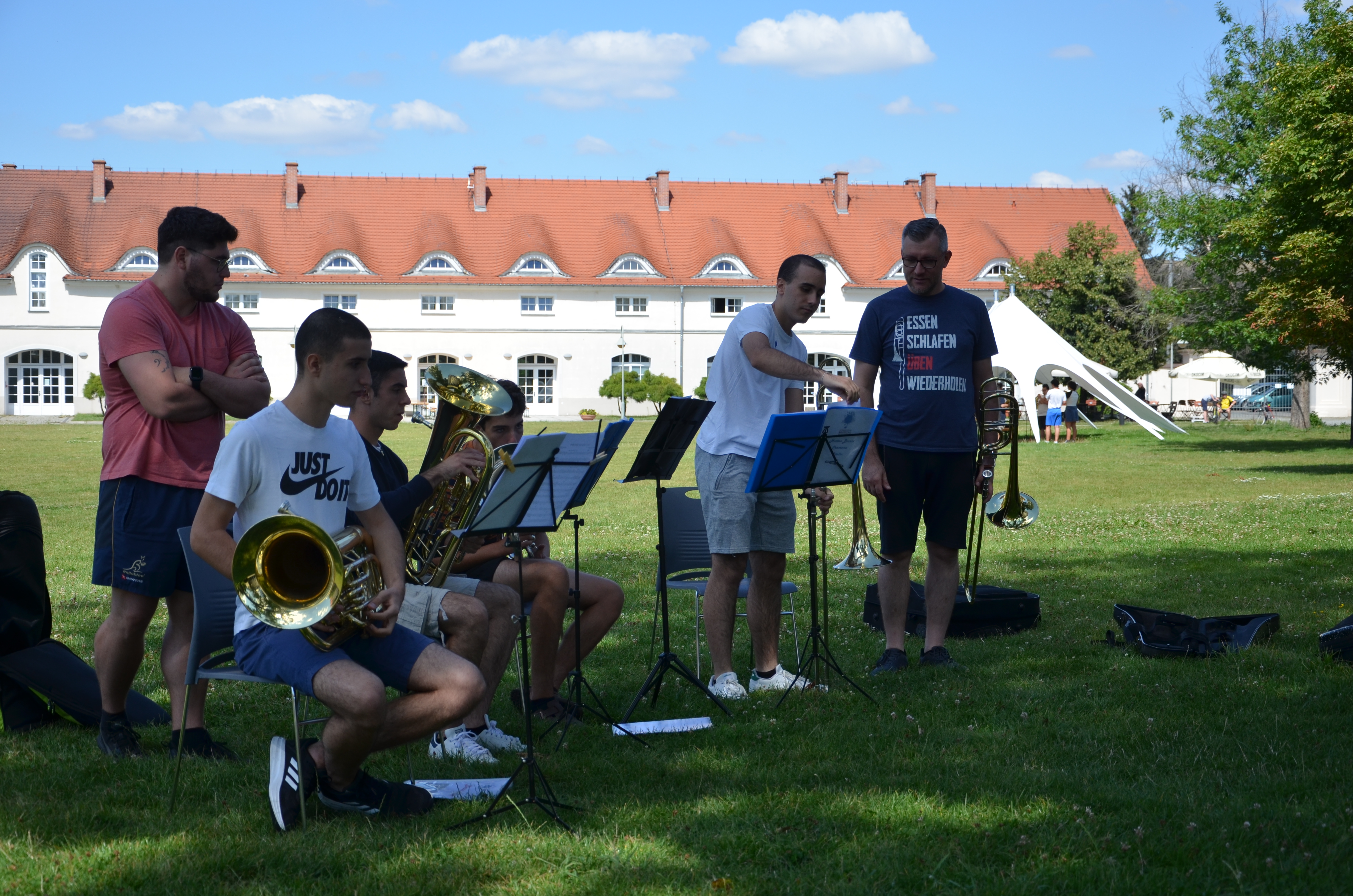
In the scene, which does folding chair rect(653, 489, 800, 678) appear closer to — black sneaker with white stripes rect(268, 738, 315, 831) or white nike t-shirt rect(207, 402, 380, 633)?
white nike t-shirt rect(207, 402, 380, 633)

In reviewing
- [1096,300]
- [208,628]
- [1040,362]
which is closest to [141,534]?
[208,628]

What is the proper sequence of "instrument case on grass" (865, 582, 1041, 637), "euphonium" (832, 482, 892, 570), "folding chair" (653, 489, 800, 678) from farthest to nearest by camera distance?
1. "instrument case on grass" (865, 582, 1041, 637)
2. "euphonium" (832, 482, 892, 570)
3. "folding chair" (653, 489, 800, 678)

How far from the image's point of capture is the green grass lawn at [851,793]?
3.59 meters

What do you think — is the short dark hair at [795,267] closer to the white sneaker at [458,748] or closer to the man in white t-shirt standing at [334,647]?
the man in white t-shirt standing at [334,647]

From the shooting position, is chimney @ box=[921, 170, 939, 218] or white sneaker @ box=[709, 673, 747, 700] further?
chimney @ box=[921, 170, 939, 218]

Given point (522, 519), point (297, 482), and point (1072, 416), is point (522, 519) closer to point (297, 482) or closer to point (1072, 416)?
point (297, 482)

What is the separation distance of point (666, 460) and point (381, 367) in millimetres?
1348

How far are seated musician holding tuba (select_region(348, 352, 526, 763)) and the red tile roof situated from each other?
46.2 m

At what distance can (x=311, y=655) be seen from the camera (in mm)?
3904

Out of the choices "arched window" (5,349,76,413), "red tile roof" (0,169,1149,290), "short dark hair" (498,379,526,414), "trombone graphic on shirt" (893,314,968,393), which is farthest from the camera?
"red tile roof" (0,169,1149,290)

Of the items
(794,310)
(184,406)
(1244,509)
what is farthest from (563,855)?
(1244,509)

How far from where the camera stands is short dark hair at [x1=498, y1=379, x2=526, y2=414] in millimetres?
4859

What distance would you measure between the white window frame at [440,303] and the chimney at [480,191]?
187 inches

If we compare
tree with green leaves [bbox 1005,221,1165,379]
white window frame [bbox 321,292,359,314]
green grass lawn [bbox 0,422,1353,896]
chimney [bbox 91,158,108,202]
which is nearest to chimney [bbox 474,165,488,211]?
white window frame [bbox 321,292,359,314]
